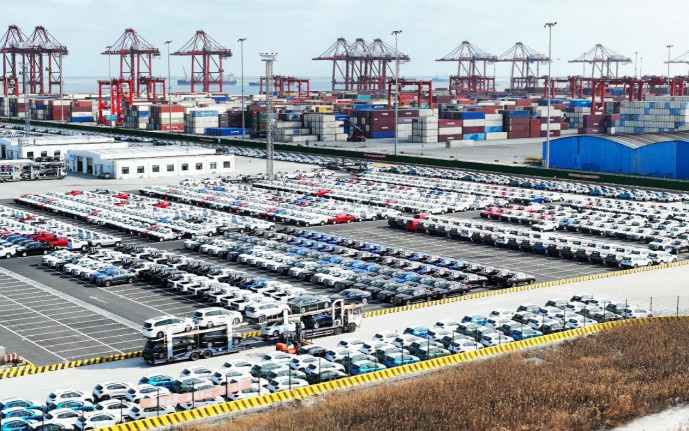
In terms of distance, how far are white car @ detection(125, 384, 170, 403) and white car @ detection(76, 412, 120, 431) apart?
4.92ft

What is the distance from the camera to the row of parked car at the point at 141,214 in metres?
64.5

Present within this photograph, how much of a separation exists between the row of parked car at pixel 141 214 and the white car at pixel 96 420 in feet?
112

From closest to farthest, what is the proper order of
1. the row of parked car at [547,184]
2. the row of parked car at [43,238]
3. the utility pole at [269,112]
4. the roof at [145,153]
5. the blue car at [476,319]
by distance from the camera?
1. the blue car at [476,319]
2. the row of parked car at [43,238]
3. the row of parked car at [547,184]
4. the utility pole at [269,112]
5. the roof at [145,153]

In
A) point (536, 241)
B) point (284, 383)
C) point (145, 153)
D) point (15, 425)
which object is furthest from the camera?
point (145, 153)

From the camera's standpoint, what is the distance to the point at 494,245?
60500 millimetres

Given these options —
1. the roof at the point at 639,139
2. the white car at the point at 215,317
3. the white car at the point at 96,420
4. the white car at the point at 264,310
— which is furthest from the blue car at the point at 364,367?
the roof at the point at 639,139

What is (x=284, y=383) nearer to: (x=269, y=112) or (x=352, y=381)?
(x=352, y=381)

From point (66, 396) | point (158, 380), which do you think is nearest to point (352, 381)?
Result: point (158, 380)

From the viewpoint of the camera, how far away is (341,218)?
230 ft

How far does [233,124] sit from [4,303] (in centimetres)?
12000

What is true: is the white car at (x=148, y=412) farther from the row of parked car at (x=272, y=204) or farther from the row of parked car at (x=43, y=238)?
the row of parked car at (x=272, y=204)

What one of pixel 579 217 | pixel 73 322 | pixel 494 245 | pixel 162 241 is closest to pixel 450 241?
pixel 494 245

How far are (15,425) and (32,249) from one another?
104 feet

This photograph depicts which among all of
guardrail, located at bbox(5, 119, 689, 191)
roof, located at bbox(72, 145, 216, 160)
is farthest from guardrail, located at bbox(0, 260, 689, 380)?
roof, located at bbox(72, 145, 216, 160)
